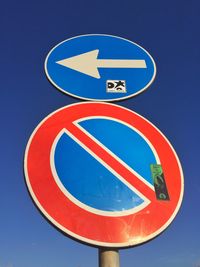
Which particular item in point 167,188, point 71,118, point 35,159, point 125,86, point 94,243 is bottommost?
point 94,243

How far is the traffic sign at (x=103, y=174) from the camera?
3.38ft

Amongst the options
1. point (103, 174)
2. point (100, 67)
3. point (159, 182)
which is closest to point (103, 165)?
point (103, 174)

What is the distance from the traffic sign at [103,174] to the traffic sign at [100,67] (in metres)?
0.11

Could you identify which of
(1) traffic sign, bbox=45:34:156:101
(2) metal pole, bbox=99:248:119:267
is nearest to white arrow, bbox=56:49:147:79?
(1) traffic sign, bbox=45:34:156:101

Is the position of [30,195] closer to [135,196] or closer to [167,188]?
[135,196]

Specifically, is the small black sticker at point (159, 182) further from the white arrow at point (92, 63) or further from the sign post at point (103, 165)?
the white arrow at point (92, 63)

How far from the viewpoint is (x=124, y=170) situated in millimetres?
1199

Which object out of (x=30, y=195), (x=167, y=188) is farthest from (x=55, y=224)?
(x=167, y=188)

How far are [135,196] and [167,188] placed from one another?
0.35ft

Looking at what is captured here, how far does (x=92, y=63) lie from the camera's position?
5.11 ft

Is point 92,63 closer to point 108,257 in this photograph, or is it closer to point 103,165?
point 103,165

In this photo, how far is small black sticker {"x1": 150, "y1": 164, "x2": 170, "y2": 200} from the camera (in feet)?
3.74

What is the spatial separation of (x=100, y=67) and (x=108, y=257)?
2.69ft

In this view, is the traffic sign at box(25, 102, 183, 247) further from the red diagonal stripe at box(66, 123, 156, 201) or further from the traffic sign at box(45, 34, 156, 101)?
the traffic sign at box(45, 34, 156, 101)
